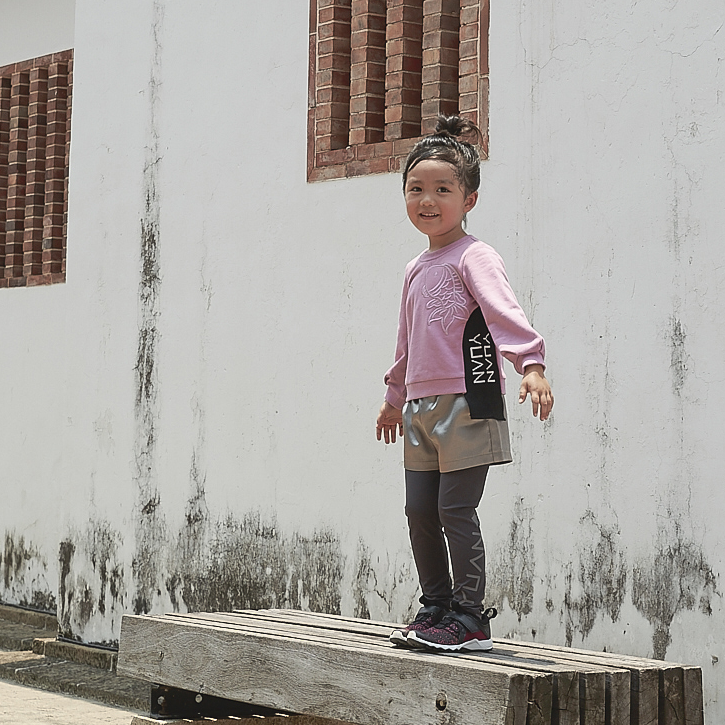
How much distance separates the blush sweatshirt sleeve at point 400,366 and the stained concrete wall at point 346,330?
117 centimetres

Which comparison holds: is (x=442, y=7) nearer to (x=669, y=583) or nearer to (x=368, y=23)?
(x=368, y=23)

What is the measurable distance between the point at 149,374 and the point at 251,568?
1.17 meters

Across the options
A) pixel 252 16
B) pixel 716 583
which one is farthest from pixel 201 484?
pixel 716 583

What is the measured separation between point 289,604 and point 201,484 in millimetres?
795

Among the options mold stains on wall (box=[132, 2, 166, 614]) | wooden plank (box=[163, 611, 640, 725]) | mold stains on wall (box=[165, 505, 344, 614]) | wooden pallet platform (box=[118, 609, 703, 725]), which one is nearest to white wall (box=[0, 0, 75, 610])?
mold stains on wall (box=[132, 2, 166, 614])

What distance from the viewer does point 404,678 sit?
3.36 m

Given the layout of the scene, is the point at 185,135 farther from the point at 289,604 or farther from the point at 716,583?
the point at 716,583

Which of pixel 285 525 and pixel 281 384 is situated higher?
pixel 281 384

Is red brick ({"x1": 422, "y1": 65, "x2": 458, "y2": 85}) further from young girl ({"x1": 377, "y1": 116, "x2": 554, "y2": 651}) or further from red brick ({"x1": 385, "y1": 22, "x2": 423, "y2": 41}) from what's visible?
young girl ({"x1": 377, "y1": 116, "x2": 554, "y2": 651})

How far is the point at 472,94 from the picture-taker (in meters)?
5.05

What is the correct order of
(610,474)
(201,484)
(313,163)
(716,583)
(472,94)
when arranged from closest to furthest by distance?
(716,583) < (610,474) < (472,94) < (313,163) < (201,484)

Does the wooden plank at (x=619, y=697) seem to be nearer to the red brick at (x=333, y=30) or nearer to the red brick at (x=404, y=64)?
the red brick at (x=404, y=64)

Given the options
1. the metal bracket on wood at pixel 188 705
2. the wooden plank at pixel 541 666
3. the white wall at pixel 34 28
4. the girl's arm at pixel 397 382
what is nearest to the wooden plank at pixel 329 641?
the wooden plank at pixel 541 666

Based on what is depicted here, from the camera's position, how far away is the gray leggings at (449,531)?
131 inches
